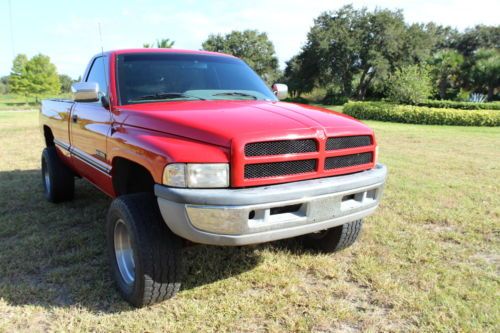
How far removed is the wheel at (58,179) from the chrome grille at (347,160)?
3671 millimetres

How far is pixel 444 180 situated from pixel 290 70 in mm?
42511

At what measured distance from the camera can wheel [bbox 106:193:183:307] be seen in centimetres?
259

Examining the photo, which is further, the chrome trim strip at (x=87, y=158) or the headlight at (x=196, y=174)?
the chrome trim strip at (x=87, y=158)

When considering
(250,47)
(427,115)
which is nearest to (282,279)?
(427,115)

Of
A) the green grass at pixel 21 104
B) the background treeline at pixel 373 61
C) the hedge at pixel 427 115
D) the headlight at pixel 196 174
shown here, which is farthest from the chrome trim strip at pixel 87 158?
the green grass at pixel 21 104

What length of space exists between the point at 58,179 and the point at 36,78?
5412 centimetres

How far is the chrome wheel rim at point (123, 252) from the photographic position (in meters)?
3.01

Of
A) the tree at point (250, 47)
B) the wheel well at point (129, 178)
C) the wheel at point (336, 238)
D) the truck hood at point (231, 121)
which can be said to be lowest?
the wheel at point (336, 238)

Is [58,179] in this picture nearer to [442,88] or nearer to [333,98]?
[333,98]

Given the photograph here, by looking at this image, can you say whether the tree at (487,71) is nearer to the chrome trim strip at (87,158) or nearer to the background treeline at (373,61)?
the background treeline at (373,61)

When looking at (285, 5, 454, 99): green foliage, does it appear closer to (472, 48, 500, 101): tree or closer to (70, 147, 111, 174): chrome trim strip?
(472, 48, 500, 101): tree

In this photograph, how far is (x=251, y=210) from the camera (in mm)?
2365

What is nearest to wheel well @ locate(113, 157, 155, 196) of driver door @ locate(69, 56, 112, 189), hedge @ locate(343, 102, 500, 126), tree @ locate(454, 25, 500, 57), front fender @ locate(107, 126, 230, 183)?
driver door @ locate(69, 56, 112, 189)

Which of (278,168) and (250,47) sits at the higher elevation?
(250,47)
